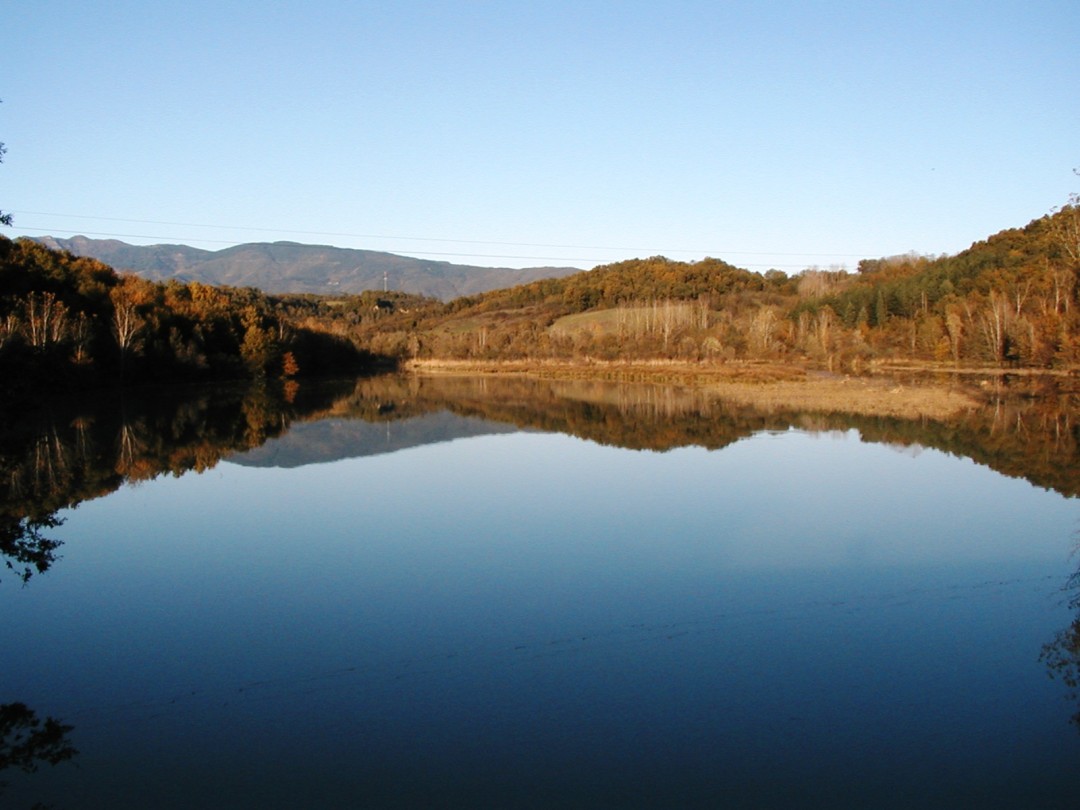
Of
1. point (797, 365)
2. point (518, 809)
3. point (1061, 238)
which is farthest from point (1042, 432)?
point (797, 365)

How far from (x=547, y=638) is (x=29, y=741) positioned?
3.21m

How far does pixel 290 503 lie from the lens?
1215 centimetres

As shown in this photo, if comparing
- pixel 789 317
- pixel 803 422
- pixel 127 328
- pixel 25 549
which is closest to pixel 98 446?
pixel 25 549

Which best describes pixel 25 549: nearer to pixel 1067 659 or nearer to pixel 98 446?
pixel 1067 659

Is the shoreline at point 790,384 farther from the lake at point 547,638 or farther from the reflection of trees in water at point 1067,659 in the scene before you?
the reflection of trees in water at point 1067,659

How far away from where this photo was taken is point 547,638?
251 inches

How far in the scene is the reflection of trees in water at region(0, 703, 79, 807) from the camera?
452 centimetres

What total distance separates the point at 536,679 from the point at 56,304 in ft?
106

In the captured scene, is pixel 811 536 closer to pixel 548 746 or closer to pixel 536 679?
pixel 536 679

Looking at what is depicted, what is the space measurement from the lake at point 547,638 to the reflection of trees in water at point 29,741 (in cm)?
2

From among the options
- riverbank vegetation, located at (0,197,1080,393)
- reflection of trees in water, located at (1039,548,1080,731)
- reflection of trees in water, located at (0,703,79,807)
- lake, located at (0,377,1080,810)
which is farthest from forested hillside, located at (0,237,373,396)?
reflection of trees in water, located at (1039,548,1080,731)

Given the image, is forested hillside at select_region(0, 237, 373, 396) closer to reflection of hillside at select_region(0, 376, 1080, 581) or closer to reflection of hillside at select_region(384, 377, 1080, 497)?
reflection of hillside at select_region(0, 376, 1080, 581)

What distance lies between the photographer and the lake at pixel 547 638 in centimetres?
444

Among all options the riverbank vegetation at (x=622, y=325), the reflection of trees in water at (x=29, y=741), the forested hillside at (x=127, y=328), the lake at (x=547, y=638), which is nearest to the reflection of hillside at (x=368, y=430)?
the lake at (x=547, y=638)
